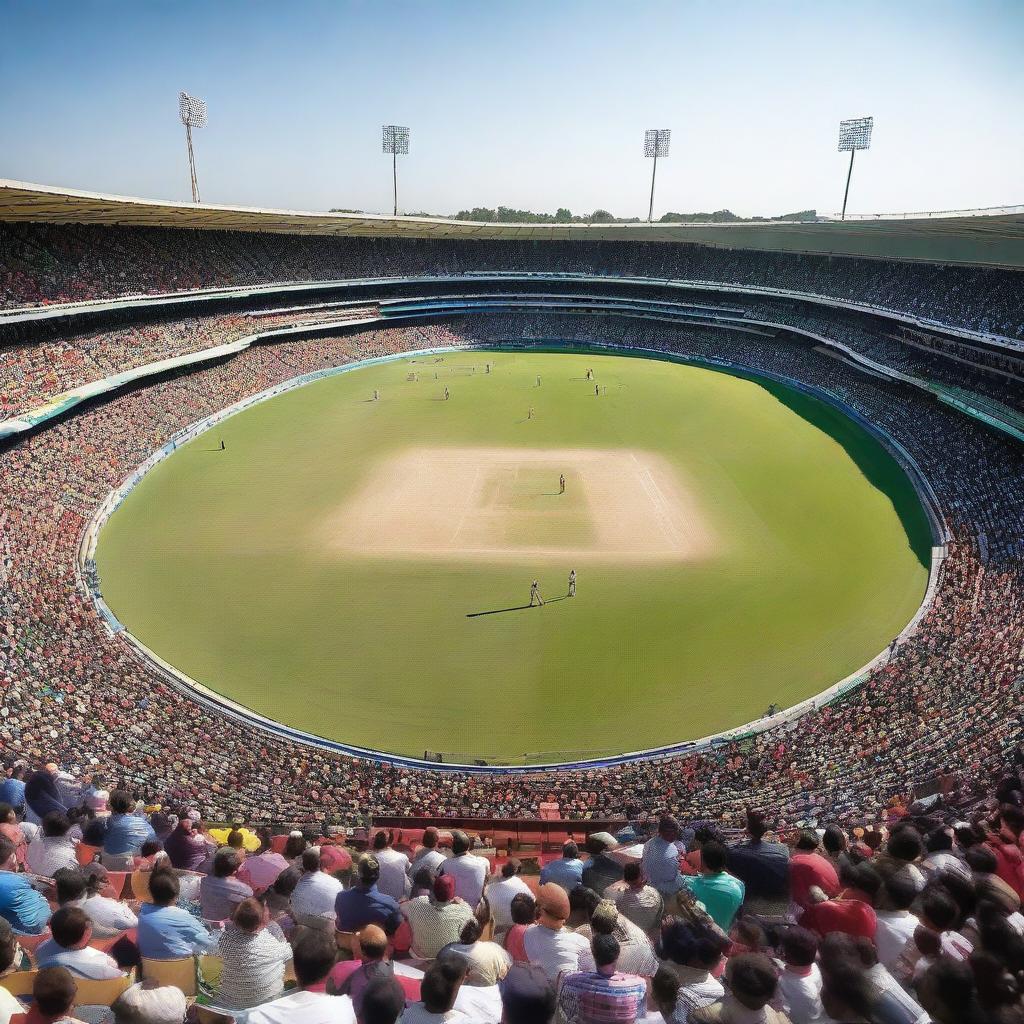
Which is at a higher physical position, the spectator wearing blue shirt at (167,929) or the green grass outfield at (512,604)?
the spectator wearing blue shirt at (167,929)

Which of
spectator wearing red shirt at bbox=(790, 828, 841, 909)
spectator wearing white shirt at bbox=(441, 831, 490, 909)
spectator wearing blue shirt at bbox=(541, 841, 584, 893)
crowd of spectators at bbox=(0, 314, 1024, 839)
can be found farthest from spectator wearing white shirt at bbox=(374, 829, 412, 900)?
crowd of spectators at bbox=(0, 314, 1024, 839)

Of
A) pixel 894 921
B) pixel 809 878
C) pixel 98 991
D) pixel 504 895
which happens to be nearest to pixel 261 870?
pixel 98 991

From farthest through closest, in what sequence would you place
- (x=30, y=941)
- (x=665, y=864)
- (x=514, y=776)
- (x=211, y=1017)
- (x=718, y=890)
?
(x=514, y=776) → (x=665, y=864) → (x=718, y=890) → (x=30, y=941) → (x=211, y=1017)

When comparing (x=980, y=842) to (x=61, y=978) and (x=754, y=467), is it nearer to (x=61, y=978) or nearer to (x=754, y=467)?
(x=61, y=978)

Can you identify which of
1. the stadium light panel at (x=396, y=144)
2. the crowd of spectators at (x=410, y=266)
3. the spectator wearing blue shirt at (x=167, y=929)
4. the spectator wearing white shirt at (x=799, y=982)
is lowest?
the spectator wearing blue shirt at (x=167, y=929)

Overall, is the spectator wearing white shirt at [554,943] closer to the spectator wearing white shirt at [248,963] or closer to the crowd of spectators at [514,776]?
the spectator wearing white shirt at [248,963]

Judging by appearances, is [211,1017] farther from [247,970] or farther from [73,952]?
[73,952]

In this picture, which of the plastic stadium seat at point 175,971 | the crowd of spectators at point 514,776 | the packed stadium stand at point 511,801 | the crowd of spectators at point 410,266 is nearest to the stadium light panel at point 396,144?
the crowd of spectators at point 410,266
